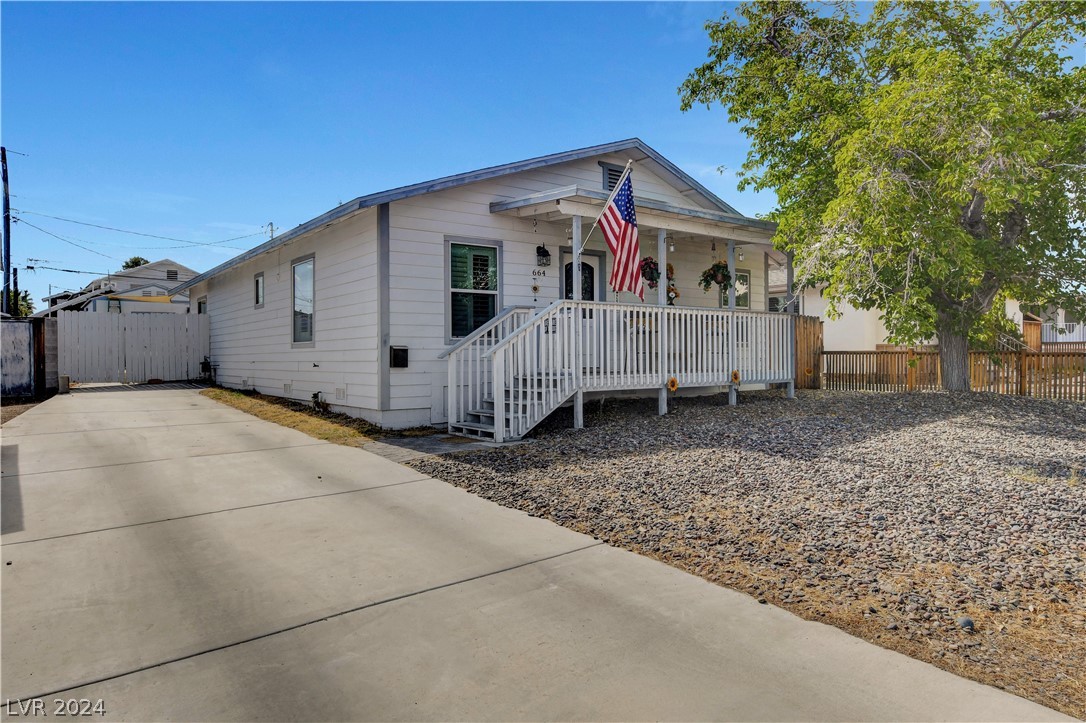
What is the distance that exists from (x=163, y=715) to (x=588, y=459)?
4.67m

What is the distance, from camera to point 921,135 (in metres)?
8.93

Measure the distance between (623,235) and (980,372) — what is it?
29.7ft

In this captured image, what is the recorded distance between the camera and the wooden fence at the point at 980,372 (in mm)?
11281

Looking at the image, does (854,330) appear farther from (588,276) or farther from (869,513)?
(869,513)

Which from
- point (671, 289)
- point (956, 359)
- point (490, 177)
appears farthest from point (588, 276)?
point (956, 359)

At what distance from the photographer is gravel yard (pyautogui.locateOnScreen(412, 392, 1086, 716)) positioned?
9.29 feet

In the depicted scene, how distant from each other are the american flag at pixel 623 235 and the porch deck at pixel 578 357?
1.63 ft

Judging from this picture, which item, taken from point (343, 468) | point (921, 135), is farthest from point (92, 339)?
point (921, 135)

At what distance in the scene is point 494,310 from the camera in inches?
382

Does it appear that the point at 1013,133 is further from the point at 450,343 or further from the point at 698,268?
the point at 450,343

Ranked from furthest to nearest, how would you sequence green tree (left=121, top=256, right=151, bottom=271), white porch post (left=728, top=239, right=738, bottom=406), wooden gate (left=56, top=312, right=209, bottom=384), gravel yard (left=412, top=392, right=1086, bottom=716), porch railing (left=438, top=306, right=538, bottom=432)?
green tree (left=121, top=256, right=151, bottom=271) → wooden gate (left=56, top=312, right=209, bottom=384) → white porch post (left=728, top=239, right=738, bottom=406) → porch railing (left=438, top=306, right=538, bottom=432) → gravel yard (left=412, top=392, right=1086, bottom=716)

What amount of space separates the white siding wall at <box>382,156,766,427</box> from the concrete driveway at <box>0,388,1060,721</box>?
3939mm

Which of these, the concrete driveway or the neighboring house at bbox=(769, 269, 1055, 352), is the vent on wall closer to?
the concrete driveway

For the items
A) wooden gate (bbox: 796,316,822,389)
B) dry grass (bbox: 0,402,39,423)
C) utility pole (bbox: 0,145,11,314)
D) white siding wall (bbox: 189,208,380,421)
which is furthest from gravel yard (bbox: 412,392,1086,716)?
utility pole (bbox: 0,145,11,314)
